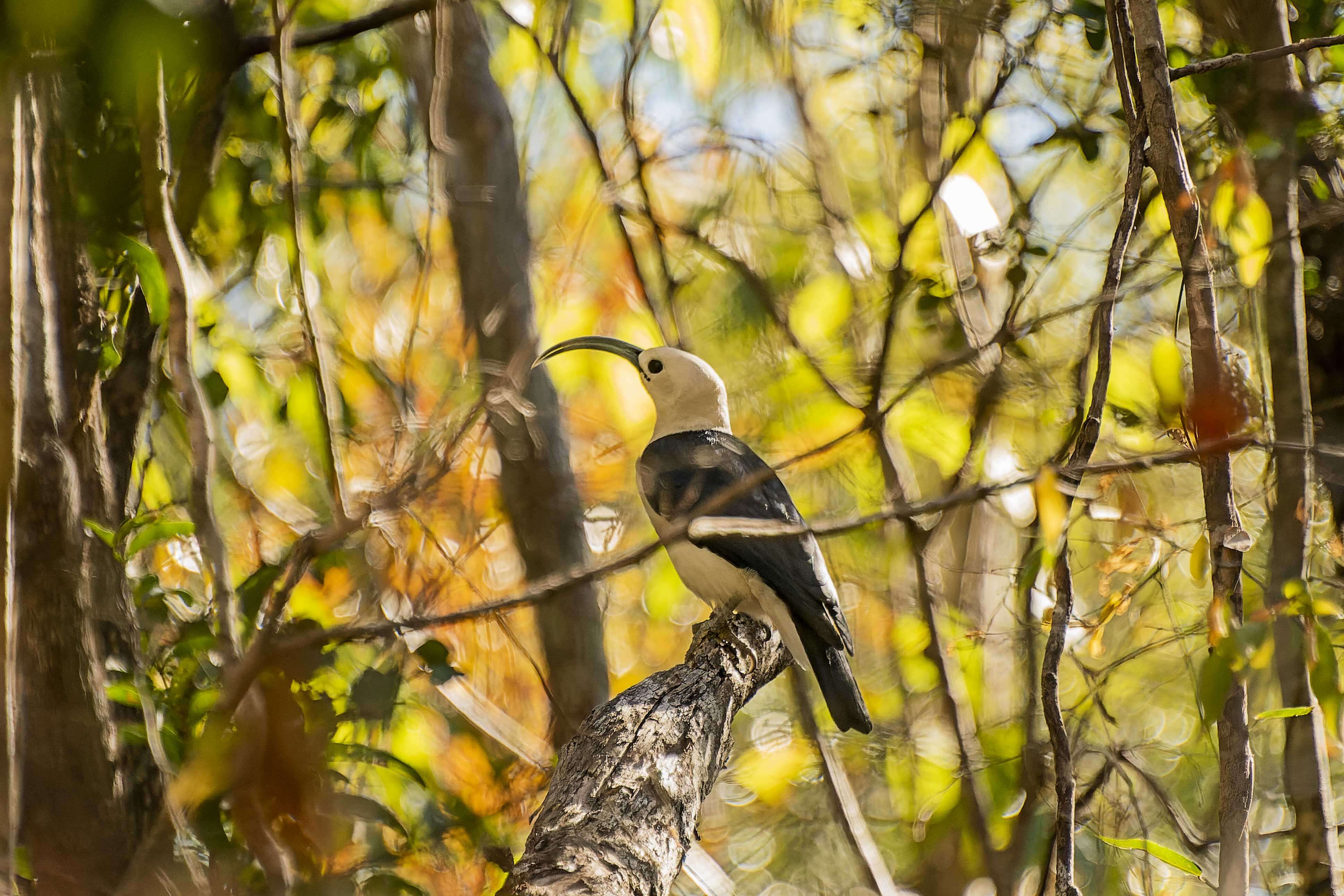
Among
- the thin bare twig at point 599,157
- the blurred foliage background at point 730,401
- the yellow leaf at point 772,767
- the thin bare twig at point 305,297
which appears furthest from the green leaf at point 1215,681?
the yellow leaf at point 772,767

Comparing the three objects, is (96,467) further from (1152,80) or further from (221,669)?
(1152,80)

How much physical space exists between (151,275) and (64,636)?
843 millimetres

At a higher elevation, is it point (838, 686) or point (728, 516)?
point (728, 516)

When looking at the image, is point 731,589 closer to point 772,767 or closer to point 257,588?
point 257,588

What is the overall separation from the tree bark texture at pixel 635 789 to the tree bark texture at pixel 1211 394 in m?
0.96

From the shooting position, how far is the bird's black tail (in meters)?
3.12

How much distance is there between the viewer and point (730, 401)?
5.23m

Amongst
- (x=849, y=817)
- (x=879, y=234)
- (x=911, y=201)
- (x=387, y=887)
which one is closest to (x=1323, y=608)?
(x=387, y=887)

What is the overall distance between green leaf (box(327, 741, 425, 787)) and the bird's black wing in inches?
40.0

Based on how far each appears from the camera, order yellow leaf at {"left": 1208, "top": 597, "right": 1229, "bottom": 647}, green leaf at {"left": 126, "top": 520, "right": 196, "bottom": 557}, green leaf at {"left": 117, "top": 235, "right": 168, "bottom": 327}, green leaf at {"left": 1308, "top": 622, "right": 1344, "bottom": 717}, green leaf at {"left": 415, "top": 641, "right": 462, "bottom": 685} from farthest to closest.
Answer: green leaf at {"left": 415, "top": 641, "right": 462, "bottom": 685} < green leaf at {"left": 126, "top": 520, "right": 196, "bottom": 557} < green leaf at {"left": 117, "top": 235, "right": 168, "bottom": 327} < yellow leaf at {"left": 1208, "top": 597, "right": 1229, "bottom": 647} < green leaf at {"left": 1308, "top": 622, "right": 1344, "bottom": 717}

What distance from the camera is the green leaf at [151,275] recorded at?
207 centimetres

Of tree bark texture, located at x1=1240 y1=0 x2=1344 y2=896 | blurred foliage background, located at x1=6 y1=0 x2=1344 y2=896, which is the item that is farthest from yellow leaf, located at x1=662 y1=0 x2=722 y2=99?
tree bark texture, located at x1=1240 y1=0 x2=1344 y2=896

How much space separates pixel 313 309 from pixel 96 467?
1.09 metres

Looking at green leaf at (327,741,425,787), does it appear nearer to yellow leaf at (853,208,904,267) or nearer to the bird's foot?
the bird's foot
